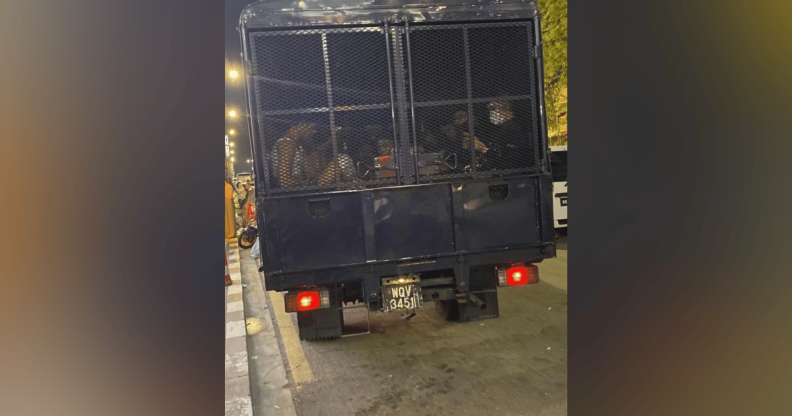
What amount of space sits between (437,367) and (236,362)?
1991 millimetres

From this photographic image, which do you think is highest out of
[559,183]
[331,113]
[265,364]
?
[331,113]

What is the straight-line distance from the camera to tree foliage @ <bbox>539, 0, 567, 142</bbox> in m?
14.5

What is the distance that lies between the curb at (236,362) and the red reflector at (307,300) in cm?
78

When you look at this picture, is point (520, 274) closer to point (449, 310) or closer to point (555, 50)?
point (449, 310)

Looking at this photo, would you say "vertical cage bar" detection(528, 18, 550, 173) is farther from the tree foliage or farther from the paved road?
the tree foliage

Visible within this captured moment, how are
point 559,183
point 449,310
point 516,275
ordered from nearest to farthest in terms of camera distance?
point 516,275 < point 449,310 < point 559,183

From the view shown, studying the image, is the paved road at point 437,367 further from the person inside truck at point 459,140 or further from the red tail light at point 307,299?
the person inside truck at point 459,140

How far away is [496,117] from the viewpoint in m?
5.03

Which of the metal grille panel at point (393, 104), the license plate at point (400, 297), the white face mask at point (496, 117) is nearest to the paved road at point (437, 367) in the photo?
the license plate at point (400, 297)

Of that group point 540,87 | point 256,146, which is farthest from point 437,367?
point 540,87

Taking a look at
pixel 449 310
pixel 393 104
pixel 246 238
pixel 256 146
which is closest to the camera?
pixel 256 146

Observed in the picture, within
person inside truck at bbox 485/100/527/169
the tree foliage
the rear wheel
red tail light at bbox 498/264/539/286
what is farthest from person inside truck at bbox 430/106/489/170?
the tree foliage
